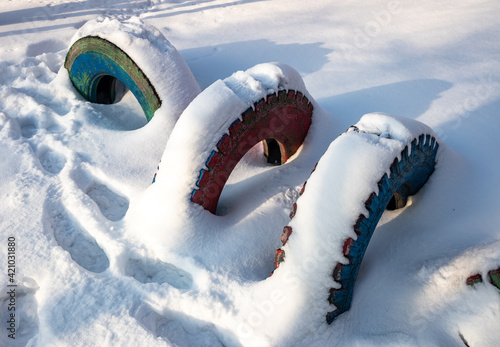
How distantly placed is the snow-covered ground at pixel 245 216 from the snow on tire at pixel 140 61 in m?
0.11

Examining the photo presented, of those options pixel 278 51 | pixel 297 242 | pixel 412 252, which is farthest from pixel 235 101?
pixel 278 51

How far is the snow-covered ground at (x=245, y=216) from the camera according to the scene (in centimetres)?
195

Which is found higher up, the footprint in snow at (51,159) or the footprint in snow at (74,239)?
the footprint in snow at (51,159)

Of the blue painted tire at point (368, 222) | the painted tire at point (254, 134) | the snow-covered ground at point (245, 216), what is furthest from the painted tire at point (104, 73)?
the blue painted tire at point (368, 222)

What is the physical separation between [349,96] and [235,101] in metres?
1.36

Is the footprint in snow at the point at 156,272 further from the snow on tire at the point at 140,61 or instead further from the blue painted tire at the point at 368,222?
the snow on tire at the point at 140,61

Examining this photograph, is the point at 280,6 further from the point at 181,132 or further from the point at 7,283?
the point at 7,283

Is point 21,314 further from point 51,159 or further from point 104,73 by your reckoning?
point 104,73

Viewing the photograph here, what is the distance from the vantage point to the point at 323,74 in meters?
3.71

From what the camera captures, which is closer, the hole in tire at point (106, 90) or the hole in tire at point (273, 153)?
the hole in tire at point (273, 153)

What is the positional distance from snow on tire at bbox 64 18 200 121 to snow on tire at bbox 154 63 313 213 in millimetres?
729

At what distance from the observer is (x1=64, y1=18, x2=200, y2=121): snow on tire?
120 inches

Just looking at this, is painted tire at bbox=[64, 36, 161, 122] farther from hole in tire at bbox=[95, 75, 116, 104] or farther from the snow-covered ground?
the snow-covered ground

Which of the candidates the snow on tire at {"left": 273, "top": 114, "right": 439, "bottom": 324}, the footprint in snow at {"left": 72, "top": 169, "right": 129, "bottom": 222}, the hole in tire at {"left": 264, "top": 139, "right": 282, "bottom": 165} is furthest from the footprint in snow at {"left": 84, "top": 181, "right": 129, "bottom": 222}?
the snow on tire at {"left": 273, "top": 114, "right": 439, "bottom": 324}
